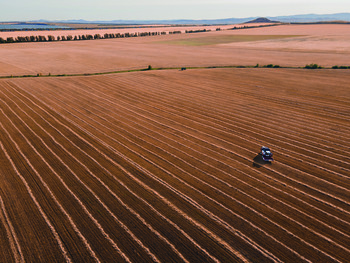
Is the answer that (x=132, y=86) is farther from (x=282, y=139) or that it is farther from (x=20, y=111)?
(x=282, y=139)

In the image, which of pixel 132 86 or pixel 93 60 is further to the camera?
pixel 93 60

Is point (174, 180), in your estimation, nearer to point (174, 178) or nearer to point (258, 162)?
point (174, 178)

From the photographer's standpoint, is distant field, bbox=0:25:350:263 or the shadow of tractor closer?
distant field, bbox=0:25:350:263

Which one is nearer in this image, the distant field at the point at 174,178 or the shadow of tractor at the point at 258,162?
the distant field at the point at 174,178

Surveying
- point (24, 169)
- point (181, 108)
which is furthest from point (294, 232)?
point (181, 108)

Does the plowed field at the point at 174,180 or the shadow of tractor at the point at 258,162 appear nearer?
the plowed field at the point at 174,180

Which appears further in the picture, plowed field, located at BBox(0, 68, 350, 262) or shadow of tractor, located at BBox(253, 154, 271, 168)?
shadow of tractor, located at BBox(253, 154, 271, 168)

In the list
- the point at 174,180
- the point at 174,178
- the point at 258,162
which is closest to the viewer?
the point at 174,180

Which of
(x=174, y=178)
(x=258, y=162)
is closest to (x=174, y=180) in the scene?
(x=174, y=178)
